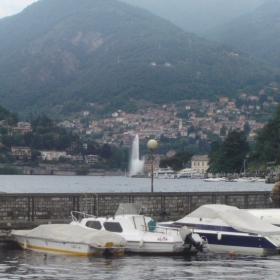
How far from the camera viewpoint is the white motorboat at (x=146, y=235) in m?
27.8

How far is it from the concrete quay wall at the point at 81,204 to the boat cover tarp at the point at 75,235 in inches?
106

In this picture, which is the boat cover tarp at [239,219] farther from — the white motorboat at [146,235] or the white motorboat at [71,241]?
the white motorboat at [71,241]

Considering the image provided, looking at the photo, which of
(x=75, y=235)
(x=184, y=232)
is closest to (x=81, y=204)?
(x=75, y=235)

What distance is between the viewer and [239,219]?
97.0 feet

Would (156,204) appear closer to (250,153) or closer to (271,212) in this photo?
(271,212)

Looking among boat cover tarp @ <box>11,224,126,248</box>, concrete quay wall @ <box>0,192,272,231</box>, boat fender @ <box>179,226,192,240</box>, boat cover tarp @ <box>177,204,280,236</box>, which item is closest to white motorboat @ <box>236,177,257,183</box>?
concrete quay wall @ <box>0,192,272,231</box>

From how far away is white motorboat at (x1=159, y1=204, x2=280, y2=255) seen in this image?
29.2 meters

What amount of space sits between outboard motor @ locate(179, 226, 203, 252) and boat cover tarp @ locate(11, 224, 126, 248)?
6.57ft

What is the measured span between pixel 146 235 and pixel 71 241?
2479mm

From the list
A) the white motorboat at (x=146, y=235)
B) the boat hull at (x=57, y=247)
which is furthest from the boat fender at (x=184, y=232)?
the boat hull at (x=57, y=247)

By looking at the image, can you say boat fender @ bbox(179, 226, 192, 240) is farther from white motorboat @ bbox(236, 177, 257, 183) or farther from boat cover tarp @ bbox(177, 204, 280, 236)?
white motorboat @ bbox(236, 177, 257, 183)

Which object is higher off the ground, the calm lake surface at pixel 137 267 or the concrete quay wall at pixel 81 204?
the concrete quay wall at pixel 81 204

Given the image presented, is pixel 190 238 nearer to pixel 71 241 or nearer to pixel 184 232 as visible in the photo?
pixel 184 232

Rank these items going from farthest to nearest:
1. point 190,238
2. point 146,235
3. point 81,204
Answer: point 81,204, point 190,238, point 146,235
